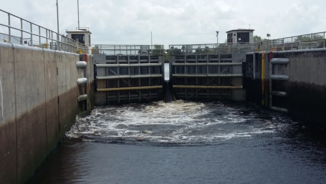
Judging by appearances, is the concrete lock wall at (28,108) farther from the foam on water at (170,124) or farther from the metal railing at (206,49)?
the metal railing at (206,49)

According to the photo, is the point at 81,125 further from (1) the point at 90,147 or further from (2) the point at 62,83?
(1) the point at 90,147

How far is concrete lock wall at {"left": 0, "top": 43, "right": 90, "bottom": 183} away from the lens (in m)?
8.93

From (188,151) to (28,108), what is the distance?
6171 mm

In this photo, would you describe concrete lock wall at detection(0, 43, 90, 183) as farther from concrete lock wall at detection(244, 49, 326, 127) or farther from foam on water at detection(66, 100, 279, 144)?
concrete lock wall at detection(244, 49, 326, 127)

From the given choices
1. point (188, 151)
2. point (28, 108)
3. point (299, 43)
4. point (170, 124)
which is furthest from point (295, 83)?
point (28, 108)

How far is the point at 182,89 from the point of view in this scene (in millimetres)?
31312

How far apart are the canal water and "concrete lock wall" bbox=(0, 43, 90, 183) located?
0.85 m

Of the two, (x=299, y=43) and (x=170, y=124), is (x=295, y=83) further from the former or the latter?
(x=170, y=124)

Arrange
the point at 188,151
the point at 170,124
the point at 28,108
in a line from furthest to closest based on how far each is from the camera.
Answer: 1. the point at 170,124
2. the point at 188,151
3. the point at 28,108

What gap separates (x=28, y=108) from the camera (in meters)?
11.0

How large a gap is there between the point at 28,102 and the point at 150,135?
759cm

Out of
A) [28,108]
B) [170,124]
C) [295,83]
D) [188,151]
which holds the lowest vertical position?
[188,151]

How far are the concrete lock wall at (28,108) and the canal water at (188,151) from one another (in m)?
0.85

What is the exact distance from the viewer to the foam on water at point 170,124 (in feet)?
56.4
